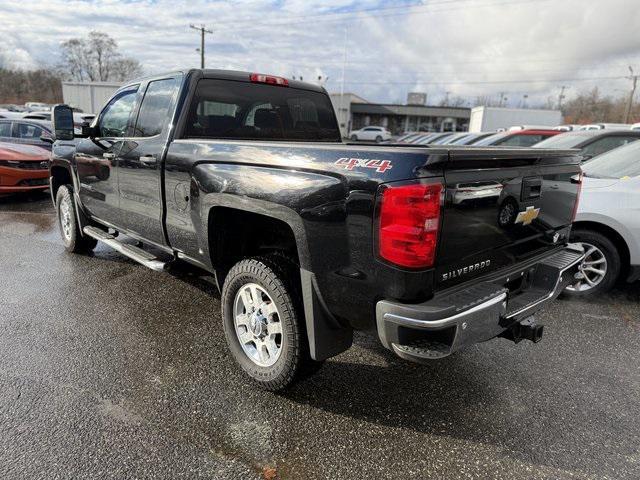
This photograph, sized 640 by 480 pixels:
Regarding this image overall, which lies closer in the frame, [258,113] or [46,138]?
[258,113]

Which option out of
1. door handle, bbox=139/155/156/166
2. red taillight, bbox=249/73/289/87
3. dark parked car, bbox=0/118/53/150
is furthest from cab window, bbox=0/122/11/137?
red taillight, bbox=249/73/289/87

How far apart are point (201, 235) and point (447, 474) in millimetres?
2127

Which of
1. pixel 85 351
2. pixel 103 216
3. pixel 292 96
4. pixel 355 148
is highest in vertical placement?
pixel 292 96

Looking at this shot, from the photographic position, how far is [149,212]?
387 centimetres

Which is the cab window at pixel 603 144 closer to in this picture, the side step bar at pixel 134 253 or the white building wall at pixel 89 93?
the side step bar at pixel 134 253

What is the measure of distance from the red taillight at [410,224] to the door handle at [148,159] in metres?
2.24

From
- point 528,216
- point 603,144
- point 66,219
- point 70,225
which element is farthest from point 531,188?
point 603,144

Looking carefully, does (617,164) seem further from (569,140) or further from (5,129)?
(5,129)

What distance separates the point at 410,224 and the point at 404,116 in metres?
67.9

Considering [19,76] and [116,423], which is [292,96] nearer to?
[116,423]

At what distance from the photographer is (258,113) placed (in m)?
4.12

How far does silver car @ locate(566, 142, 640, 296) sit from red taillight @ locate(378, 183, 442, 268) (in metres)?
2.95

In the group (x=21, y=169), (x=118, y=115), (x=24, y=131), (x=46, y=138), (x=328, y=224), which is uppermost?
(x=118, y=115)

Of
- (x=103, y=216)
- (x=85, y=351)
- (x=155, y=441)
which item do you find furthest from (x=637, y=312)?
(x=103, y=216)
